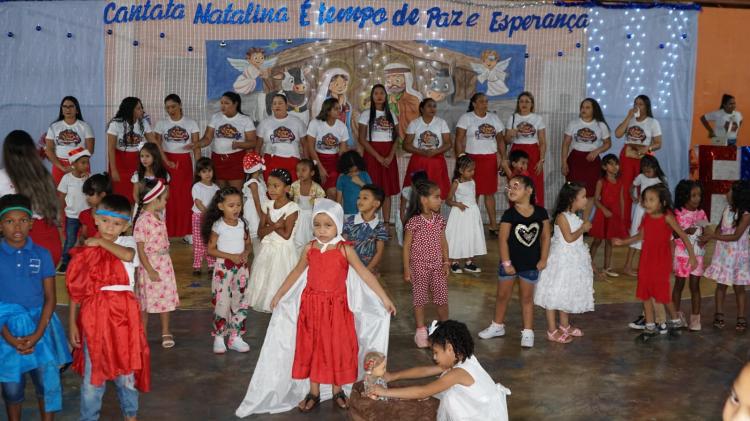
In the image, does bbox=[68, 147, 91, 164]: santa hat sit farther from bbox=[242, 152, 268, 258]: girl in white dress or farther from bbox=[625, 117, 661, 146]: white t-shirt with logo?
bbox=[625, 117, 661, 146]: white t-shirt with logo

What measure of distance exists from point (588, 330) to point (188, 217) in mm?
4692

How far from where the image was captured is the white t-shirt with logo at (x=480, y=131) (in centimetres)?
1013

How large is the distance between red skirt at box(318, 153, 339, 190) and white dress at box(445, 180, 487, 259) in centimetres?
165

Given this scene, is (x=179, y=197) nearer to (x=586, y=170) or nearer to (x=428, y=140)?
(x=428, y=140)

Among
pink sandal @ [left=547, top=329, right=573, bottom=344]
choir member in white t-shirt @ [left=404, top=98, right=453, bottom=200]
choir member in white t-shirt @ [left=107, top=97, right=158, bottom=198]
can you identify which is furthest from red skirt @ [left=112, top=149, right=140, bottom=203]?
pink sandal @ [left=547, top=329, right=573, bottom=344]

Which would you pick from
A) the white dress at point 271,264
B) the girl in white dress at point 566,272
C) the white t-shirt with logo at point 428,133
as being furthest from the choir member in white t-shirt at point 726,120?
the white dress at point 271,264

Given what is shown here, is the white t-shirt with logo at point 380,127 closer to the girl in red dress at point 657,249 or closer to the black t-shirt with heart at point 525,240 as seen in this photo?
the black t-shirt with heart at point 525,240

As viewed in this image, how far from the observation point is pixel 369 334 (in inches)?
204

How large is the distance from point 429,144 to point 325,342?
4.99 metres

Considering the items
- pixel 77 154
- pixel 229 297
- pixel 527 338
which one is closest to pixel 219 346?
pixel 229 297

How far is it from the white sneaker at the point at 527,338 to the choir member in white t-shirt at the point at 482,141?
3960 mm

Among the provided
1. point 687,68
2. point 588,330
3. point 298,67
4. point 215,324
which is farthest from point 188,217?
point 687,68

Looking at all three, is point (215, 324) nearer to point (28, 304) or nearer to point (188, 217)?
point (28, 304)

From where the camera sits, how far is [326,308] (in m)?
4.99
